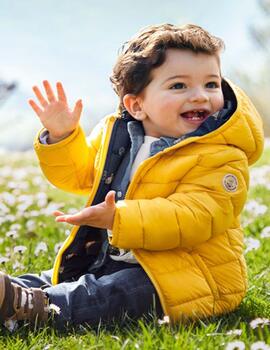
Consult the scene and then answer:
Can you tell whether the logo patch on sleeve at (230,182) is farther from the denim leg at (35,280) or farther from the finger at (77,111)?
the denim leg at (35,280)

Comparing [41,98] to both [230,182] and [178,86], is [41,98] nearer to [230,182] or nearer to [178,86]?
[178,86]

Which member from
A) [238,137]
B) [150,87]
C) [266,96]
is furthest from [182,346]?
[266,96]

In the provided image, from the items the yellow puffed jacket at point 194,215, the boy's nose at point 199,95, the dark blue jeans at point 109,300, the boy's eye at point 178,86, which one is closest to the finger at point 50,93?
the yellow puffed jacket at point 194,215

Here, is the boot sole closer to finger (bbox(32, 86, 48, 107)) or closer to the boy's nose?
finger (bbox(32, 86, 48, 107))

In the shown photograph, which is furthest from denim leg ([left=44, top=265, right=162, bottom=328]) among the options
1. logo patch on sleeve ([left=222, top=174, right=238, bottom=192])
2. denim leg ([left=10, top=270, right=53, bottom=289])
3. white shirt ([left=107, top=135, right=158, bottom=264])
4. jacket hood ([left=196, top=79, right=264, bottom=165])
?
jacket hood ([left=196, top=79, right=264, bottom=165])

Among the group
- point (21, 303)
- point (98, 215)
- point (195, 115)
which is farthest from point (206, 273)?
point (21, 303)

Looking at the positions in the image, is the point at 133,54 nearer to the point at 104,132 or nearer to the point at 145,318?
the point at 104,132

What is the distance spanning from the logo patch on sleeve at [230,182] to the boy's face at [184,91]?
1.08ft

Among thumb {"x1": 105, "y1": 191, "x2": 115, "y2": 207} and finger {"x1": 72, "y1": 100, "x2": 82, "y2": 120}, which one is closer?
thumb {"x1": 105, "y1": 191, "x2": 115, "y2": 207}

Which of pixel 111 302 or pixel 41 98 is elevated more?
pixel 41 98

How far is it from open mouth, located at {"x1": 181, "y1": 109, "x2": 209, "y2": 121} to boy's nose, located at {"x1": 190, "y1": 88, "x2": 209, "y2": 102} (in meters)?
0.10

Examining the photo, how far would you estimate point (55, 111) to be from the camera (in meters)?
4.04

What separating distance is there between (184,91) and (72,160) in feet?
2.57

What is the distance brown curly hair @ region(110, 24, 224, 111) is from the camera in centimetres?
370
